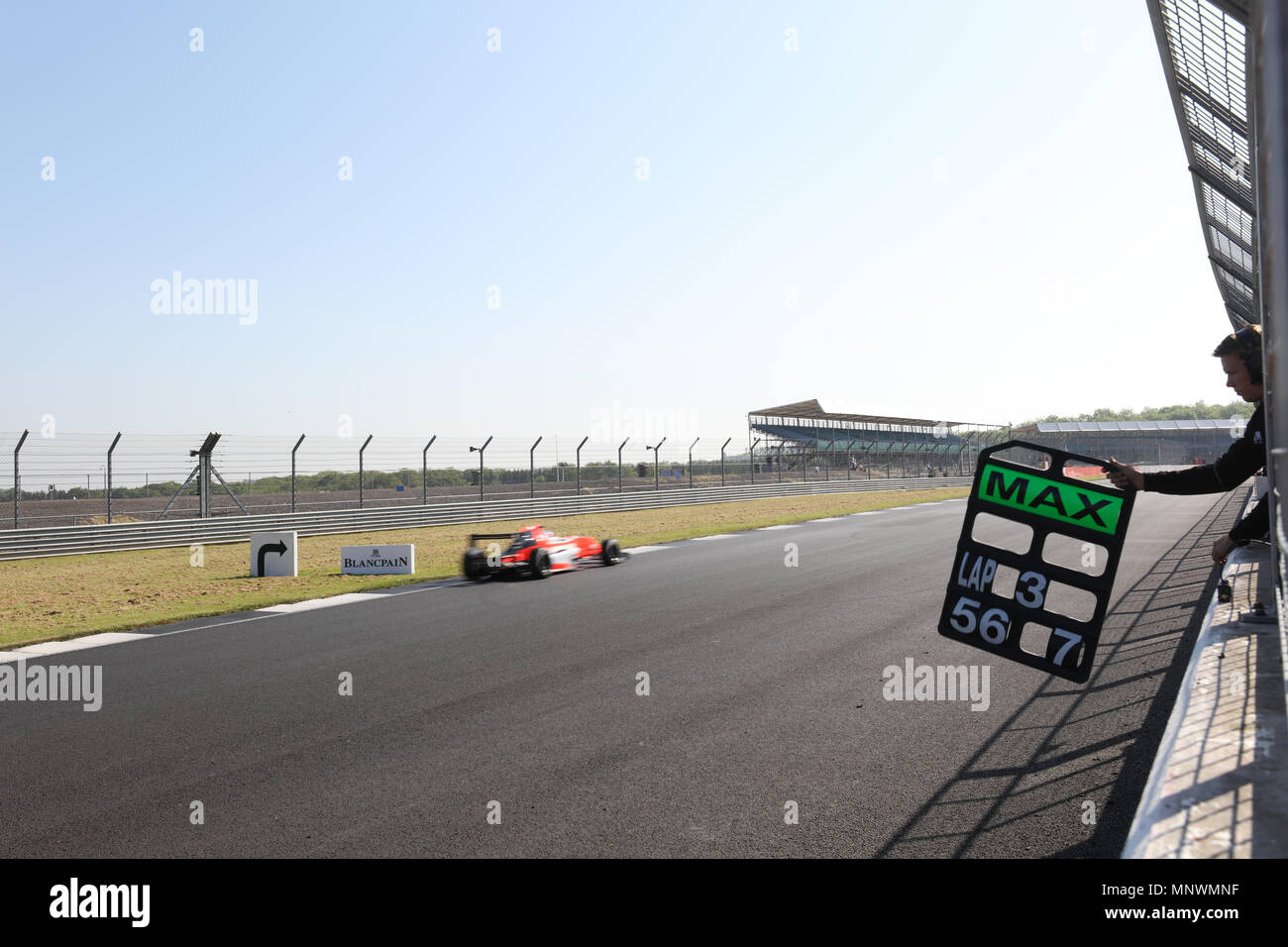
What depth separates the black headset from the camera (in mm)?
3645

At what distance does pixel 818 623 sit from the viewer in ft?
28.1

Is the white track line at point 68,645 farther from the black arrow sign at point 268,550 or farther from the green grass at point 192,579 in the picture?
the black arrow sign at point 268,550

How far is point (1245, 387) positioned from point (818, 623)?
5.18 metres

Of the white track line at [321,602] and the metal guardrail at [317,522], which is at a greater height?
the metal guardrail at [317,522]

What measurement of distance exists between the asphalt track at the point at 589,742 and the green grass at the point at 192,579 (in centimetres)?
175

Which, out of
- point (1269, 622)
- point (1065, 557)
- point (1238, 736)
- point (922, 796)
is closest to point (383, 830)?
point (922, 796)

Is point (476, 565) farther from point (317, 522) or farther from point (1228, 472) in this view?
point (317, 522)

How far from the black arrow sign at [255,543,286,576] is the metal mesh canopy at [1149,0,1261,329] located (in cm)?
1302

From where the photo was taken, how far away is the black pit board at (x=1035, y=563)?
→ 345 centimetres

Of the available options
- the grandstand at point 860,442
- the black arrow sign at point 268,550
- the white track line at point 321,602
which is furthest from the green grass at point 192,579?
the grandstand at point 860,442

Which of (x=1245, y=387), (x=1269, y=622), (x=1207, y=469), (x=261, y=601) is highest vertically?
(x=1245, y=387)

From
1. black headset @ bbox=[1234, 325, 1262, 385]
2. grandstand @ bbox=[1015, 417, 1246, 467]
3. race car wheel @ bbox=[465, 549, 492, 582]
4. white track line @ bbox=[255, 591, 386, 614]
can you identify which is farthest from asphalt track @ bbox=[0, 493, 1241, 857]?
grandstand @ bbox=[1015, 417, 1246, 467]
